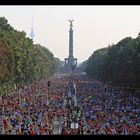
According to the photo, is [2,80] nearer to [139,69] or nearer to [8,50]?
[8,50]

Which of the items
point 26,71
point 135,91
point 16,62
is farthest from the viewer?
point 26,71

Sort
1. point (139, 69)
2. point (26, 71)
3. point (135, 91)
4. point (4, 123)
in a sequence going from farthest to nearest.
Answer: point (26, 71) < point (135, 91) < point (139, 69) < point (4, 123)

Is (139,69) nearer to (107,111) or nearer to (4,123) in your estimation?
(107,111)

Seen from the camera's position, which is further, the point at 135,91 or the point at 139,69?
the point at 135,91
